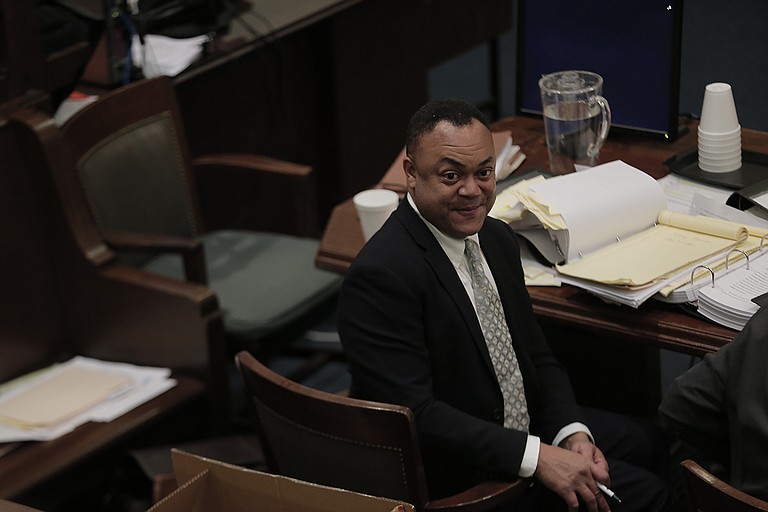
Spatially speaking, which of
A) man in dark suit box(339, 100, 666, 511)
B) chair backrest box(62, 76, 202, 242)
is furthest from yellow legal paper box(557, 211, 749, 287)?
chair backrest box(62, 76, 202, 242)

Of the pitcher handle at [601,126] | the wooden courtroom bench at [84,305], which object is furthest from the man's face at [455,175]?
the wooden courtroom bench at [84,305]

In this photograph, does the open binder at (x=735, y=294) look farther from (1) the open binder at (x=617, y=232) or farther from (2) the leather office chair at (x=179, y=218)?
(2) the leather office chair at (x=179, y=218)

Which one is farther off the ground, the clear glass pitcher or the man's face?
the man's face

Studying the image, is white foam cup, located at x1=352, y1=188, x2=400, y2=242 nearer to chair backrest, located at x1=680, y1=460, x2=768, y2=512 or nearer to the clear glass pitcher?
the clear glass pitcher

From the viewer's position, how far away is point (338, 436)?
201 centimetres

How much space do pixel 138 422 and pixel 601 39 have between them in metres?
1.38

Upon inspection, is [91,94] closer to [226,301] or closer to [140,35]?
[140,35]

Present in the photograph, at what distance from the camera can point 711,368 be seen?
1.93m

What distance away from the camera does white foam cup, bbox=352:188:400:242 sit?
2.47 meters

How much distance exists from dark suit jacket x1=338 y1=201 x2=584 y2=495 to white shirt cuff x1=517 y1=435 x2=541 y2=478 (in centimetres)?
1

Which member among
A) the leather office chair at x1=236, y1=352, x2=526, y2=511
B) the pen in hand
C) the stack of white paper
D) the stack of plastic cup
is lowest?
the stack of white paper

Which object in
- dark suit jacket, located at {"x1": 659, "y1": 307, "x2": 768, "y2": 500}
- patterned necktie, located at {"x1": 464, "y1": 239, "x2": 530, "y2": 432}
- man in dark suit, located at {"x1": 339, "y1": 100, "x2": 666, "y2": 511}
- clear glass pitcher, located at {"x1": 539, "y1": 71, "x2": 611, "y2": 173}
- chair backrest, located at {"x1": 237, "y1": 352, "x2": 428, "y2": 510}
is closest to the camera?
dark suit jacket, located at {"x1": 659, "y1": 307, "x2": 768, "y2": 500}

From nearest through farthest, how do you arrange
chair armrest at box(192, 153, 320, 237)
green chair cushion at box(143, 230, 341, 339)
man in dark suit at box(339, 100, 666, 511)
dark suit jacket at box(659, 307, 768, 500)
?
dark suit jacket at box(659, 307, 768, 500) → man in dark suit at box(339, 100, 666, 511) → green chair cushion at box(143, 230, 341, 339) → chair armrest at box(192, 153, 320, 237)

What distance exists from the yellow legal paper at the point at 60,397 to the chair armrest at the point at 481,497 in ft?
3.49
